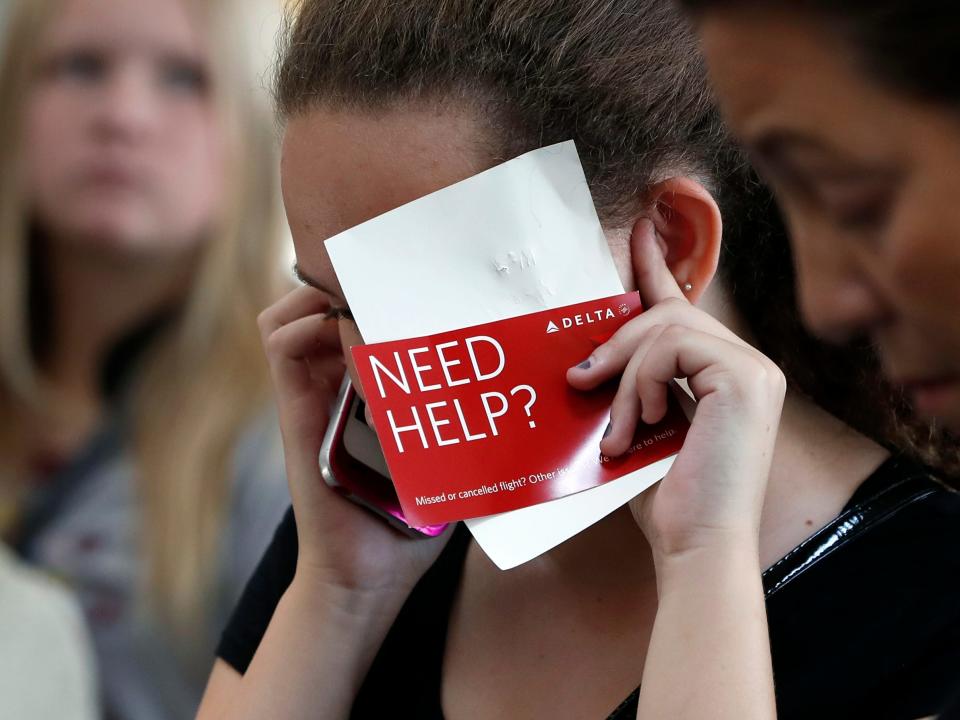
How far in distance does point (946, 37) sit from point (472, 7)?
0.49 m

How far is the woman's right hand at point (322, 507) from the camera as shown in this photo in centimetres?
107

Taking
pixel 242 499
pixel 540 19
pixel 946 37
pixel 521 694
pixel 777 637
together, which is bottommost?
pixel 242 499

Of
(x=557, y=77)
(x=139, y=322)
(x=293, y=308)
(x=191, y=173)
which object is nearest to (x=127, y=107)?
(x=191, y=173)

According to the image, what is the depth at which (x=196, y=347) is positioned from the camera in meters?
2.28

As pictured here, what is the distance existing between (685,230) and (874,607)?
312 millimetres

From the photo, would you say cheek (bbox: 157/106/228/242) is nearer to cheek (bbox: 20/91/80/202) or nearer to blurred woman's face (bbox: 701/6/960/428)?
cheek (bbox: 20/91/80/202)

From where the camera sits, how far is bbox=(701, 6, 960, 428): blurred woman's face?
49 centimetres

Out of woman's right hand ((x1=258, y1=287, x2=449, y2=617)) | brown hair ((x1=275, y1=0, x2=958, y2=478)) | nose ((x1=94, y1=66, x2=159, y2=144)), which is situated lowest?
nose ((x1=94, y1=66, x2=159, y2=144))

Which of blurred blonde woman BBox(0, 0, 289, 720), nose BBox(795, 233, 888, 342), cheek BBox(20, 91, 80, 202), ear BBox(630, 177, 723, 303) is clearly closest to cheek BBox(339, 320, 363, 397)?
ear BBox(630, 177, 723, 303)

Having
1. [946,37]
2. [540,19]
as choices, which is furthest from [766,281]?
[946,37]

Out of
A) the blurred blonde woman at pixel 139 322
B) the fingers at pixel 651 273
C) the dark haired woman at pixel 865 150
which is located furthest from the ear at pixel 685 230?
the blurred blonde woman at pixel 139 322

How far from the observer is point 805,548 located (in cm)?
88

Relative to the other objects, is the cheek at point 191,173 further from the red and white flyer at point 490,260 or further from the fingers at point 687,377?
the fingers at point 687,377

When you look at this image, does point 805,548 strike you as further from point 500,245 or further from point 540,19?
point 540,19
